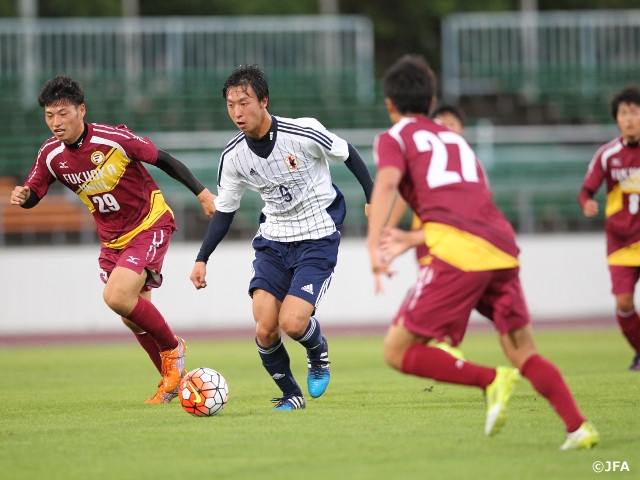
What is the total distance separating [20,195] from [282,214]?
2.13 meters

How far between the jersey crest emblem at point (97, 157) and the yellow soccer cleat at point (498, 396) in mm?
4128

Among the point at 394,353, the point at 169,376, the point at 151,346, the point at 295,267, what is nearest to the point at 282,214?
the point at 295,267

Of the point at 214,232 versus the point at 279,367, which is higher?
the point at 214,232

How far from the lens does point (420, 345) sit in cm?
582

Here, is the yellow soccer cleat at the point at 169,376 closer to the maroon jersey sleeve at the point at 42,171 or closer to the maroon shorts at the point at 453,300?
the maroon jersey sleeve at the point at 42,171

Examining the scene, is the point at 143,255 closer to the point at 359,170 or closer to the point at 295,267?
the point at 295,267

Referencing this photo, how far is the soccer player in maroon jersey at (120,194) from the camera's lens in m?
8.41

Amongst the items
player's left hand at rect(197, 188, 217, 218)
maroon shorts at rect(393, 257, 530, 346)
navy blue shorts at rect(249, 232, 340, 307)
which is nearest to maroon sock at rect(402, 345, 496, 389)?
maroon shorts at rect(393, 257, 530, 346)

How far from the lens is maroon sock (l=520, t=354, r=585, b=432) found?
5.61 meters

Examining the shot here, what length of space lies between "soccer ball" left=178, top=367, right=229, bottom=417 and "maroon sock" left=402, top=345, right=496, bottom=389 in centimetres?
205

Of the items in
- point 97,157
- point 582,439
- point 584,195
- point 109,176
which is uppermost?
point 97,157

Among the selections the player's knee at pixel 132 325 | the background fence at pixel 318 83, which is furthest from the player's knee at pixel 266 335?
the background fence at pixel 318 83

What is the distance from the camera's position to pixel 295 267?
7961 mm

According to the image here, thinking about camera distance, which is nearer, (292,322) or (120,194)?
(292,322)
